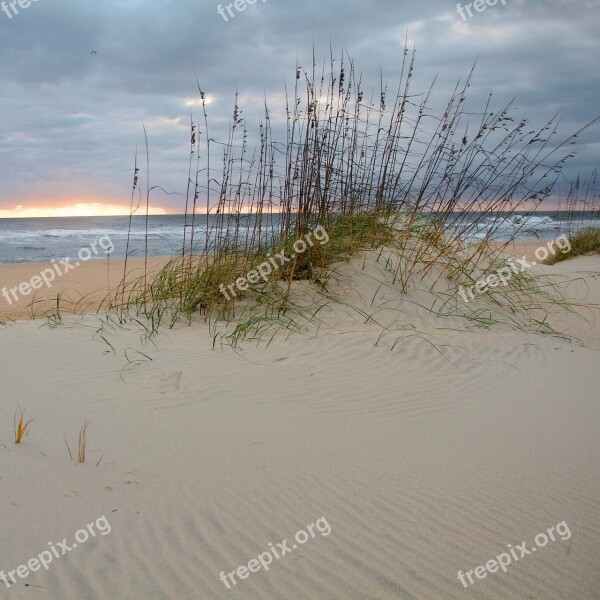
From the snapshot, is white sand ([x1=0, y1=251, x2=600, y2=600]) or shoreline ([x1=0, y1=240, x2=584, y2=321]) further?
shoreline ([x1=0, y1=240, x2=584, y2=321])

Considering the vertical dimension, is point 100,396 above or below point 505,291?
below

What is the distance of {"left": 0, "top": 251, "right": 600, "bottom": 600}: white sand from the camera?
5.56 ft

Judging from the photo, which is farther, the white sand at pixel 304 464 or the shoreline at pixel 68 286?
the shoreline at pixel 68 286

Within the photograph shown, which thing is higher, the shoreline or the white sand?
the white sand

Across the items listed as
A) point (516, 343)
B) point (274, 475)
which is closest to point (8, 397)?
point (274, 475)

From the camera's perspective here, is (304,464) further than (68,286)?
No

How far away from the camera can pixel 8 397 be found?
2.95 m

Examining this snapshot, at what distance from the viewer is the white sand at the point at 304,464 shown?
169 cm

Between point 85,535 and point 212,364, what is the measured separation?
1.61 metres

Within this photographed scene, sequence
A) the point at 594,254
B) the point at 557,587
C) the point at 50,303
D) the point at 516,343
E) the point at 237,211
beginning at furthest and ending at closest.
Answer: the point at 594,254
the point at 50,303
the point at 237,211
the point at 516,343
the point at 557,587

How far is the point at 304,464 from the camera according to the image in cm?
230

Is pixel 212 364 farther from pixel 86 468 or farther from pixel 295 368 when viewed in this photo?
pixel 86 468

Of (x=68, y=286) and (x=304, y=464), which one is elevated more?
(x=304, y=464)

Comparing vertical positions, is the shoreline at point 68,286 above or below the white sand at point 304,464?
below
